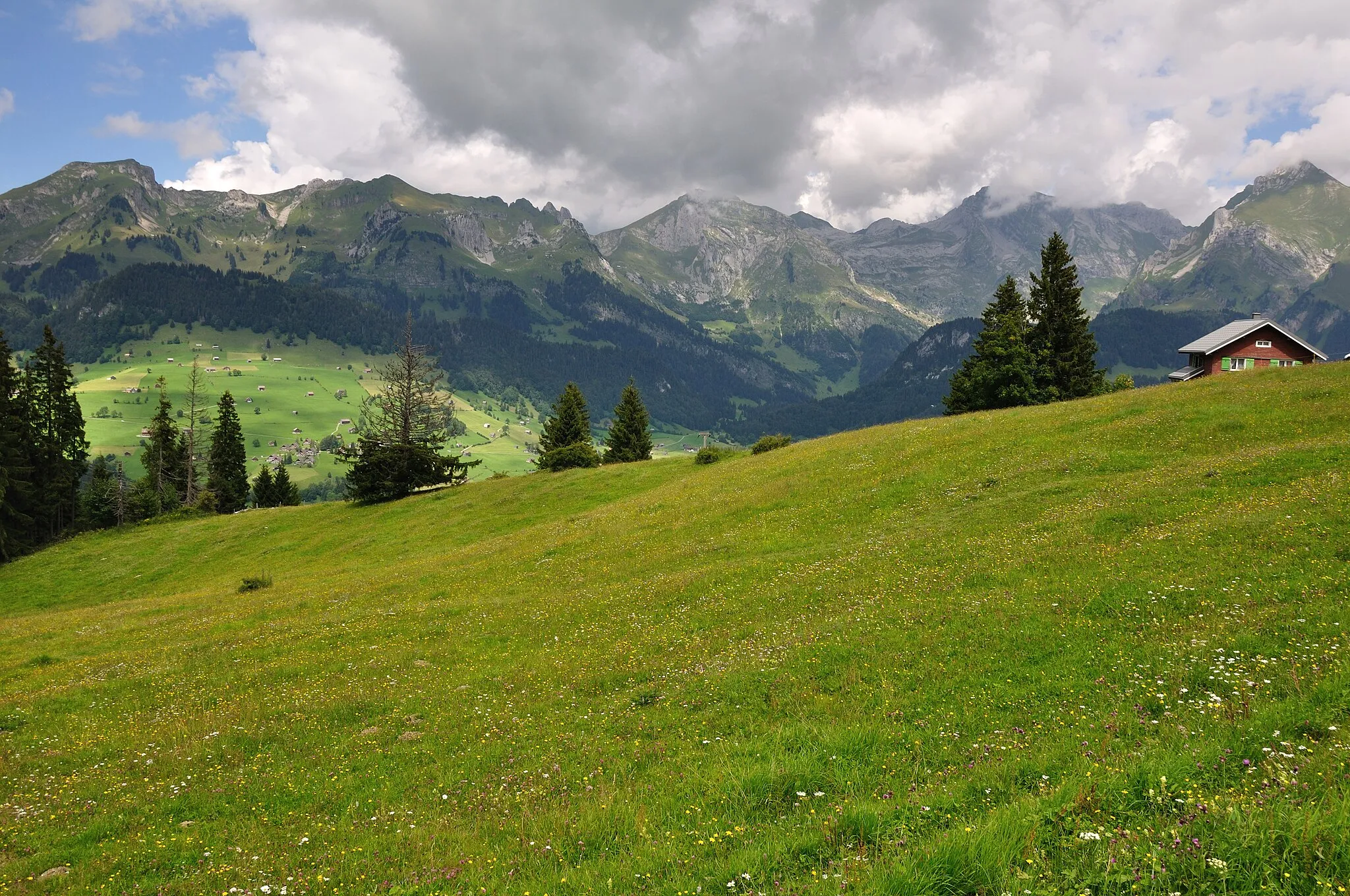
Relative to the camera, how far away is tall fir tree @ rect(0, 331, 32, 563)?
6184 cm

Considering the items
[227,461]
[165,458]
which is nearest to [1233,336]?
[227,461]

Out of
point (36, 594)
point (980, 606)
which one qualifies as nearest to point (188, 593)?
point (36, 594)

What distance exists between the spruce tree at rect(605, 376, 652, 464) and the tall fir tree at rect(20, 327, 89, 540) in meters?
68.2

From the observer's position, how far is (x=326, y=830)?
10.1m

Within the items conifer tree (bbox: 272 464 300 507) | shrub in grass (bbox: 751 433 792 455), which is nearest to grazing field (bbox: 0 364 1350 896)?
shrub in grass (bbox: 751 433 792 455)

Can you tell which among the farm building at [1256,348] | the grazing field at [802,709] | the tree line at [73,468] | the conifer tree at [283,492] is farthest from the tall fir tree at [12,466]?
the farm building at [1256,348]

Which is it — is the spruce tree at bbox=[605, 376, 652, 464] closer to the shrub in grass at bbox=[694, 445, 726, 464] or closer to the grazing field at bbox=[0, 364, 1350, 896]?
the shrub in grass at bbox=[694, 445, 726, 464]

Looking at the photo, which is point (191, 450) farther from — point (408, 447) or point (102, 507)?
point (408, 447)

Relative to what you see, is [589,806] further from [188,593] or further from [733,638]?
[188,593]

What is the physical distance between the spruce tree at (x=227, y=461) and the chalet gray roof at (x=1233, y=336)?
14270cm

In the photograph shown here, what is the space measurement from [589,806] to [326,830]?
4.52 m

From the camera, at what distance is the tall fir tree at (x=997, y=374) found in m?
66.9

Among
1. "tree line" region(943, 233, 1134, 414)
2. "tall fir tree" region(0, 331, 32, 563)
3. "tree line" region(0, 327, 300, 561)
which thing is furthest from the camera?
"tree line" region(943, 233, 1134, 414)

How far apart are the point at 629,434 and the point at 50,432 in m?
75.8
